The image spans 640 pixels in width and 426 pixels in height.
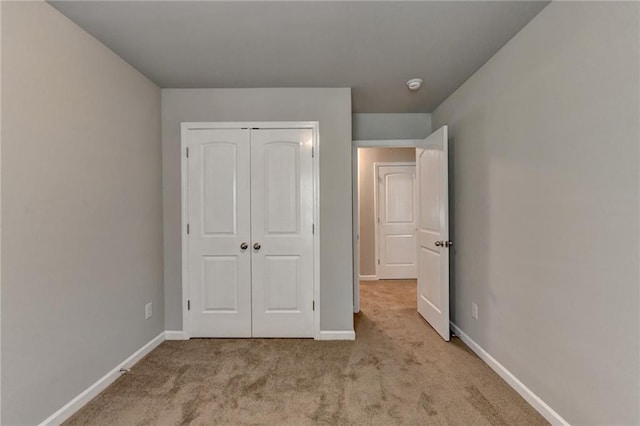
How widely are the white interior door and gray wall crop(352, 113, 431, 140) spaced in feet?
5.55

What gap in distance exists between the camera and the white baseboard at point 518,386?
1753mm

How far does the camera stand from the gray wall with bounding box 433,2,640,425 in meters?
1.36

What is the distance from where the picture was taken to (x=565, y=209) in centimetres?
167

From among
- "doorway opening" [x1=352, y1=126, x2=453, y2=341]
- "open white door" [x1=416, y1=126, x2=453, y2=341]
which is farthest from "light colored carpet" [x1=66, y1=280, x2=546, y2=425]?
"doorway opening" [x1=352, y1=126, x2=453, y2=341]

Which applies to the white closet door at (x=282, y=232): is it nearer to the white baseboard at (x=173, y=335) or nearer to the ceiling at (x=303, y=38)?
the ceiling at (x=303, y=38)

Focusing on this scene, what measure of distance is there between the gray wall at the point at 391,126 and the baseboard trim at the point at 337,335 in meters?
2.21

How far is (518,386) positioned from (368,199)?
3.66 metres

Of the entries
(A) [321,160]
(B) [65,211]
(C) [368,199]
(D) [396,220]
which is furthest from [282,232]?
(D) [396,220]

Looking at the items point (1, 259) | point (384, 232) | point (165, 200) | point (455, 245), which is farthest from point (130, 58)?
point (384, 232)

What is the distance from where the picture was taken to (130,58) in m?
2.36

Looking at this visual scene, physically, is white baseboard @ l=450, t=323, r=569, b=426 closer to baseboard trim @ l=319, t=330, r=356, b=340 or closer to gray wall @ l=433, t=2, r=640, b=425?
gray wall @ l=433, t=2, r=640, b=425

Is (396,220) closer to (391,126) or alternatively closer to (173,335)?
(391,126)

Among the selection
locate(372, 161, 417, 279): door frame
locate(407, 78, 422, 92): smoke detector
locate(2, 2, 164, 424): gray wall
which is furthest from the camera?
locate(372, 161, 417, 279): door frame

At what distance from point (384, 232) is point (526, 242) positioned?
11.3 feet
